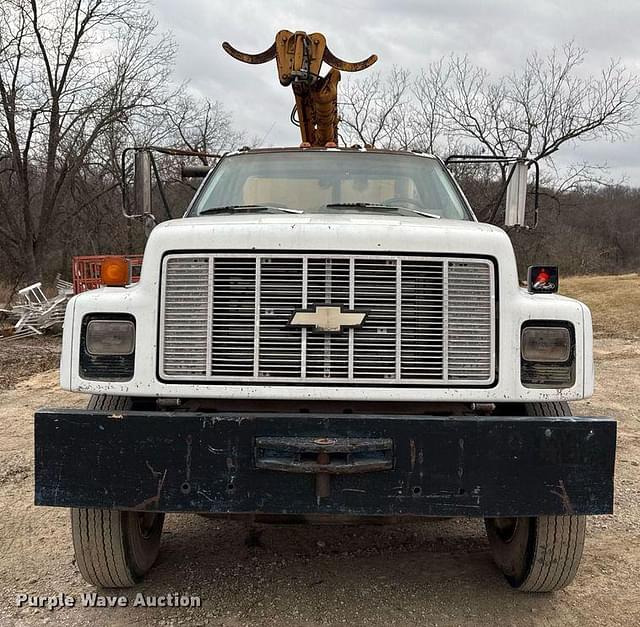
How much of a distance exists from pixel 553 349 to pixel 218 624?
1.97 meters

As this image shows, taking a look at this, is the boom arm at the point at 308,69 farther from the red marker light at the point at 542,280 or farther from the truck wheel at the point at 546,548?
the truck wheel at the point at 546,548

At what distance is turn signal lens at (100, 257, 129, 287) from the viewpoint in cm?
→ 314

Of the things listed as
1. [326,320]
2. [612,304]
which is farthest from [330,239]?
[612,304]

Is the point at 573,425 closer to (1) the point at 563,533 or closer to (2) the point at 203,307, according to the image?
(1) the point at 563,533

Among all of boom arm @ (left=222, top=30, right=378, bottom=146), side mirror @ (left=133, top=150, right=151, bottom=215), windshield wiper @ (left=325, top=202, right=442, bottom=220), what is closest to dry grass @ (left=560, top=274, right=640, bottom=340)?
boom arm @ (left=222, top=30, right=378, bottom=146)

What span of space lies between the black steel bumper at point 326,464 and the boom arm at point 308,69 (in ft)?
16.5

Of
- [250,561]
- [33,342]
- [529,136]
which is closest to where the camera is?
[250,561]

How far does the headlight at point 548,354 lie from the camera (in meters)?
2.75

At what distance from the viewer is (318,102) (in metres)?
7.17

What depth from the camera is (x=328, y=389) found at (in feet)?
8.81

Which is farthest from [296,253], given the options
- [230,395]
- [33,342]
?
[33,342]

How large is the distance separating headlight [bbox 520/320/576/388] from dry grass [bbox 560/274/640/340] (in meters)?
11.5

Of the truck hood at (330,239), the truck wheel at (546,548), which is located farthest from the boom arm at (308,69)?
the truck wheel at (546,548)

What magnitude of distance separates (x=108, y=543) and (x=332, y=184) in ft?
8.22
